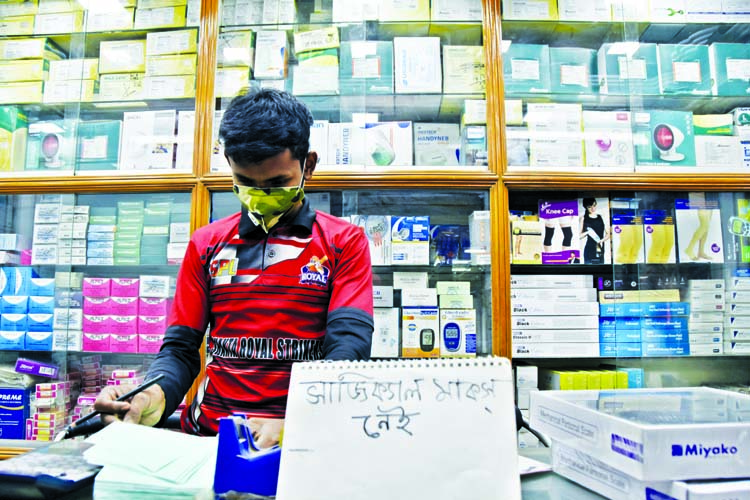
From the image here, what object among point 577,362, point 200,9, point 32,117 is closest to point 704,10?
point 577,362

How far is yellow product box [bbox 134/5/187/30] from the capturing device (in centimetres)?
276

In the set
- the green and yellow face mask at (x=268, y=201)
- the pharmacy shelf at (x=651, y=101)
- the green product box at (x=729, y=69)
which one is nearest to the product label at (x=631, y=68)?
the pharmacy shelf at (x=651, y=101)

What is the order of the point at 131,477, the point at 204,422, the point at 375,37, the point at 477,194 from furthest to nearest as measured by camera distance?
the point at 375,37 < the point at 477,194 < the point at 204,422 < the point at 131,477

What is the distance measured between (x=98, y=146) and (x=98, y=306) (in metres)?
0.94

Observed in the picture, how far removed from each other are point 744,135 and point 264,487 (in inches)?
124

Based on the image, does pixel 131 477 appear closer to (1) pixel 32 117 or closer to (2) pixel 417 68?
(2) pixel 417 68

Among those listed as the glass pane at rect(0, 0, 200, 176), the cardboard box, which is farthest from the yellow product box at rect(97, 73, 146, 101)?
the cardboard box

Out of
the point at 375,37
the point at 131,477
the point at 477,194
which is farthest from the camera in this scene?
the point at 375,37

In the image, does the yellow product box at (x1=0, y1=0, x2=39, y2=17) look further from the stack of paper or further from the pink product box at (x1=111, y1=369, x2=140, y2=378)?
the stack of paper

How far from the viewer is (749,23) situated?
271cm

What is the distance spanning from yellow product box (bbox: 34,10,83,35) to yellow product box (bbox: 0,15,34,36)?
0.13 feet

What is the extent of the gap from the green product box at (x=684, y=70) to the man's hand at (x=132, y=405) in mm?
2995

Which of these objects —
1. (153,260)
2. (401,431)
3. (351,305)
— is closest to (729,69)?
(351,305)

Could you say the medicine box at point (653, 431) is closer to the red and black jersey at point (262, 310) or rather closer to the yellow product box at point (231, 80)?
the red and black jersey at point (262, 310)
